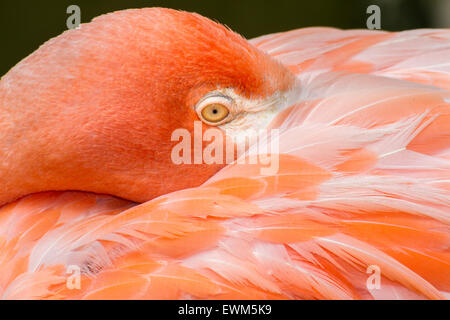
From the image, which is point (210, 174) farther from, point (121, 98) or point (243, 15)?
point (243, 15)

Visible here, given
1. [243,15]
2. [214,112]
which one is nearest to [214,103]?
[214,112]

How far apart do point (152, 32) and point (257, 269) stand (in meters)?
0.72

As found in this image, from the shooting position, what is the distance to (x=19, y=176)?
5.82ft

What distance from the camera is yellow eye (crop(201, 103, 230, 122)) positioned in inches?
70.7

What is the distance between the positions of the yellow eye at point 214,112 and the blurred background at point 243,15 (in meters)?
2.17

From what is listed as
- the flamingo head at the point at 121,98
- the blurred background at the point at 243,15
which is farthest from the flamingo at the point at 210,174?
the blurred background at the point at 243,15

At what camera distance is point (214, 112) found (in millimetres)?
1806

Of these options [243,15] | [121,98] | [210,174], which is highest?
[243,15]

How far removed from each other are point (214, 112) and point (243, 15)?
2.38 m

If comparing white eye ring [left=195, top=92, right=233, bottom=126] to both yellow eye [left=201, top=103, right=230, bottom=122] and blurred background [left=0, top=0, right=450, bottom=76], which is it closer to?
yellow eye [left=201, top=103, right=230, bottom=122]

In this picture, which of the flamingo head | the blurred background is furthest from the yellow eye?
the blurred background

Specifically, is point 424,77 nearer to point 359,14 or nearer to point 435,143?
point 435,143

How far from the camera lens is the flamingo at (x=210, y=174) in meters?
1.42

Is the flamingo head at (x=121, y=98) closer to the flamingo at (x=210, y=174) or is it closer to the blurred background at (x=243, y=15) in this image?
the flamingo at (x=210, y=174)
